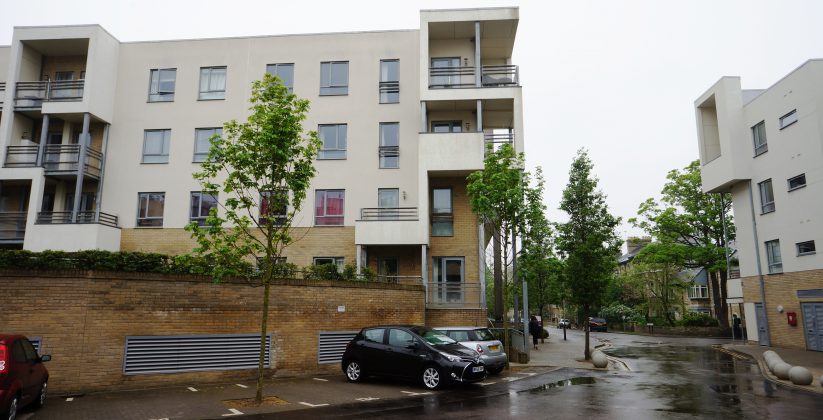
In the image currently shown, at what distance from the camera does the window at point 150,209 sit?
928 inches

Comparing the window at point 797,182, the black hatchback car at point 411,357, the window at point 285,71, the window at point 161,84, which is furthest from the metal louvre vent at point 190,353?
the window at point 797,182

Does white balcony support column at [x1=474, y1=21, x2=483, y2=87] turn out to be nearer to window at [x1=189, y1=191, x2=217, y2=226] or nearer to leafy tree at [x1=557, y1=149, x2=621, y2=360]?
leafy tree at [x1=557, y1=149, x2=621, y2=360]

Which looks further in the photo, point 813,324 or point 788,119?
point 788,119

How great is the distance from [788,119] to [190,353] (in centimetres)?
2635

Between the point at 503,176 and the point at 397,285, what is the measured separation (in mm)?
5080

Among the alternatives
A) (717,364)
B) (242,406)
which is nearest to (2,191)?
(242,406)

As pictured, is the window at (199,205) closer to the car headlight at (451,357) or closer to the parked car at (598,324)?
the car headlight at (451,357)

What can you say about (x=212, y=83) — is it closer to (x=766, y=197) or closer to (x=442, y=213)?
(x=442, y=213)

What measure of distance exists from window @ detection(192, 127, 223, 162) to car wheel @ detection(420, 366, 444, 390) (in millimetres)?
16791

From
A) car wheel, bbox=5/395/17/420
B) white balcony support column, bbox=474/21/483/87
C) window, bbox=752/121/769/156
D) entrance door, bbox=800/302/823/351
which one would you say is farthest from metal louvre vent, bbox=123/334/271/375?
window, bbox=752/121/769/156

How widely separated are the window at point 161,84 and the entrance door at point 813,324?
3038cm

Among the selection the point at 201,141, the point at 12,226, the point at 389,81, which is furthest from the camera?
the point at 389,81

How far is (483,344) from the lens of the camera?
47.6 ft

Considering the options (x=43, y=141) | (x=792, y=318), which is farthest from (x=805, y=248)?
(x=43, y=141)
